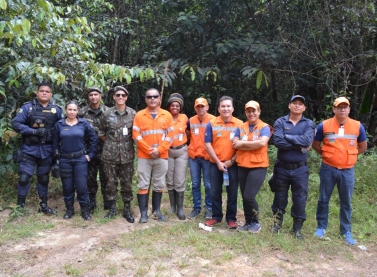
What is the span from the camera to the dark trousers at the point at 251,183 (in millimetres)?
4230

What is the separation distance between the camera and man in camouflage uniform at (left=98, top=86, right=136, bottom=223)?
4.66 metres

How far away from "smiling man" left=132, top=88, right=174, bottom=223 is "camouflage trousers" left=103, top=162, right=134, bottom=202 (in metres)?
0.19

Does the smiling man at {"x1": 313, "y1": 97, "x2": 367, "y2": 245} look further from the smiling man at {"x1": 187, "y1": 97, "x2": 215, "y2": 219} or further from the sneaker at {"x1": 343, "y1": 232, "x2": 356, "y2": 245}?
the smiling man at {"x1": 187, "y1": 97, "x2": 215, "y2": 219}

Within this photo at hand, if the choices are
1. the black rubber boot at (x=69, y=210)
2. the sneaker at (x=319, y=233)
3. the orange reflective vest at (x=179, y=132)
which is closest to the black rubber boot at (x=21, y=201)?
the black rubber boot at (x=69, y=210)

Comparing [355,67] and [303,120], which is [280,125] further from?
[355,67]

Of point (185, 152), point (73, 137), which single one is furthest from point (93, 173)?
point (185, 152)

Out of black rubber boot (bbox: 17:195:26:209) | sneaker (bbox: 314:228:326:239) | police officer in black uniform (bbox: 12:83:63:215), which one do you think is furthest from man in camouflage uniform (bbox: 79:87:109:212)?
sneaker (bbox: 314:228:326:239)

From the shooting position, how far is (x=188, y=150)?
509 centimetres

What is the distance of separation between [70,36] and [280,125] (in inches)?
136

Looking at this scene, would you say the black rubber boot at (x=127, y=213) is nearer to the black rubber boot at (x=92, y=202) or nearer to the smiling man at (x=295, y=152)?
the black rubber boot at (x=92, y=202)

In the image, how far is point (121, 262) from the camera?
3.60 m

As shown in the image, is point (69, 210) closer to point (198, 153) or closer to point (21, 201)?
point (21, 201)

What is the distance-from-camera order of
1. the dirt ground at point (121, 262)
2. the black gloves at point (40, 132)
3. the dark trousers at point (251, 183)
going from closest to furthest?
the dirt ground at point (121, 262)
the dark trousers at point (251, 183)
the black gloves at point (40, 132)

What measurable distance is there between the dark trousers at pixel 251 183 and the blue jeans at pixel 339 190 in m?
0.75
